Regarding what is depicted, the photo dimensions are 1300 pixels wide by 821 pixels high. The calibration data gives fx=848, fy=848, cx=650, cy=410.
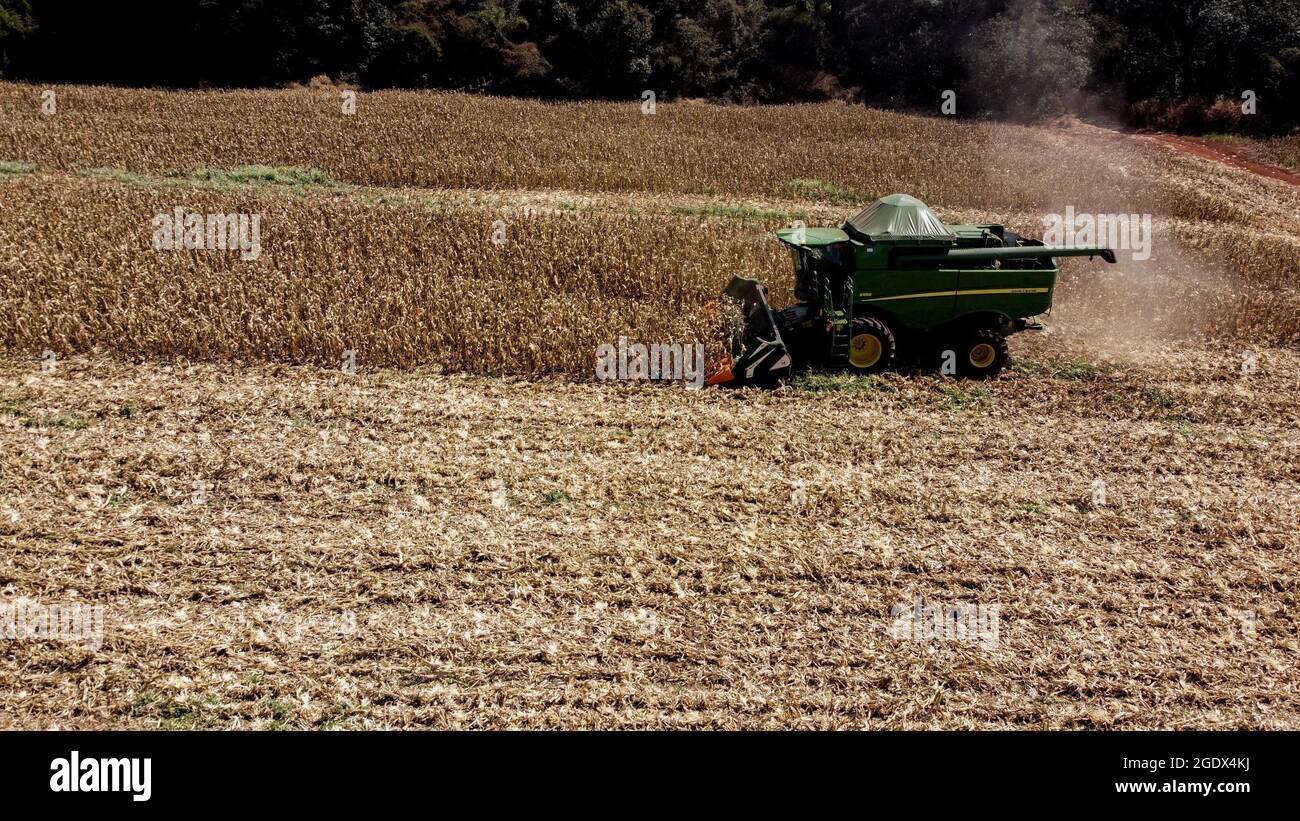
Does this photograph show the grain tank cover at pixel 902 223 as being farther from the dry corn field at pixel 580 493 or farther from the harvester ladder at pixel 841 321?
the dry corn field at pixel 580 493

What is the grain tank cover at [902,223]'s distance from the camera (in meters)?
9.16

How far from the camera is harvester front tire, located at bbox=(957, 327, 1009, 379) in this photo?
9.64 metres

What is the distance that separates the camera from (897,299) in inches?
368

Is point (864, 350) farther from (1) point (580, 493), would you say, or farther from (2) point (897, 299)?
(1) point (580, 493)

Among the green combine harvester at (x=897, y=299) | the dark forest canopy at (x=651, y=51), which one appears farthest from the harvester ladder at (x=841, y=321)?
the dark forest canopy at (x=651, y=51)

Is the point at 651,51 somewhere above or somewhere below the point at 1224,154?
above

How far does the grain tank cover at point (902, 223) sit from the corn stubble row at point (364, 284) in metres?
2.21

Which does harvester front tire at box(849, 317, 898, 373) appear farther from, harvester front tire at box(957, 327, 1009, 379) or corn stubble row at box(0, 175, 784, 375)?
corn stubble row at box(0, 175, 784, 375)

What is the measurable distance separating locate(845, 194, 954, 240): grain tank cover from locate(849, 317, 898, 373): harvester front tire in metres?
0.96

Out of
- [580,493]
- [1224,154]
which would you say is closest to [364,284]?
[580,493]

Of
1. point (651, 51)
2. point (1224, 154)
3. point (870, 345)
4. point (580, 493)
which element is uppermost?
point (651, 51)

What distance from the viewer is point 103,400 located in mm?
8539

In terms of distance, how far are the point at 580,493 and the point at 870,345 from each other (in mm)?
4058

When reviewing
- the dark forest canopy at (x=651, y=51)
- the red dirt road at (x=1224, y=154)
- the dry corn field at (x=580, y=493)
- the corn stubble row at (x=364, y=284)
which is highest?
the dark forest canopy at (x=651, y=51)
